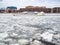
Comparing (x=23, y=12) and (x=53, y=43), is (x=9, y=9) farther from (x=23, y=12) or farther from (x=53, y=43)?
(x=53, y=43)

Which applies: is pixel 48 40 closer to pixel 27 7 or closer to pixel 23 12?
pixel 27 7

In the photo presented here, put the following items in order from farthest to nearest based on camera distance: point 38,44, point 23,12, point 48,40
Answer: point 23,12, point 48,40, point 38,44

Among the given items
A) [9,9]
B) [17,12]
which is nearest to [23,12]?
[17,12]

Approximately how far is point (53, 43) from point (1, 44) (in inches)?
16.6

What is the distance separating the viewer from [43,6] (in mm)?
8992

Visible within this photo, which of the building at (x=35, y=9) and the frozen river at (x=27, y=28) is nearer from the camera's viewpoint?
the frozen river at (x=27, y=28)

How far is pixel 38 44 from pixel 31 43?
0.20 ft

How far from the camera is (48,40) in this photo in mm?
1049

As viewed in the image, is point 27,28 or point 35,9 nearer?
point 27,28

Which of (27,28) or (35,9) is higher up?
(27,28)

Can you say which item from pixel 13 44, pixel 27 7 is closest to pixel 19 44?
pixel 13 44

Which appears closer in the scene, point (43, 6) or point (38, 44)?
point (38, 44)

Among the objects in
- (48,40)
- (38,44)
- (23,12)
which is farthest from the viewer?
(23,12)

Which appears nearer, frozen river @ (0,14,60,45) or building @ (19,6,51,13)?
frozen river @ (0,14,60,45)
